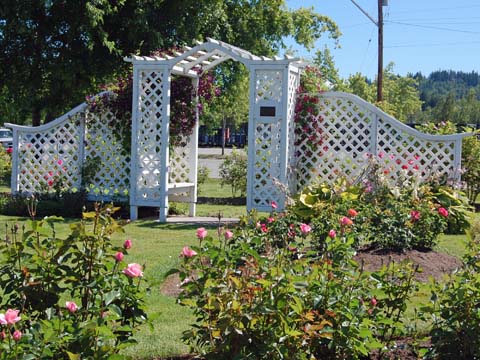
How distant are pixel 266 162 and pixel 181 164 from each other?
2.07 meters

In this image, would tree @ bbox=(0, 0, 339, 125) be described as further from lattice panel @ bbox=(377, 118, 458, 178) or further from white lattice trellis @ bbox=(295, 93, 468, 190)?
lattice panel @ bbox=(377, 118, 458, 178)

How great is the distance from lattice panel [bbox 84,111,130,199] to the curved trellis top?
4.34ft

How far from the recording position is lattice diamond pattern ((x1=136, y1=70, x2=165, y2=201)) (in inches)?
444

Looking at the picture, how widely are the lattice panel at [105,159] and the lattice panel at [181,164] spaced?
80 cm

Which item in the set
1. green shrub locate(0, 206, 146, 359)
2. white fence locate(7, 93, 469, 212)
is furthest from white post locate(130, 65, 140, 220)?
green shrub locate(0, 206, 146, 359)

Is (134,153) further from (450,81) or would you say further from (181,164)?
(450,81)

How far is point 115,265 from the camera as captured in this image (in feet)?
11.2

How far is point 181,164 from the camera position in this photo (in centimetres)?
1241

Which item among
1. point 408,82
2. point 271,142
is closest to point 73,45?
point 271,142

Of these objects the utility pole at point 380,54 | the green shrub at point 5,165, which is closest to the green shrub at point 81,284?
the green shrub at point 5,165

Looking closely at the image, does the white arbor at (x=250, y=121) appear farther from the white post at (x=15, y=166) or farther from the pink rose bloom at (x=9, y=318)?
the pink rose bloom at (x=9, y=318)

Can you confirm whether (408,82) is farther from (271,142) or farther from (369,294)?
(369,294)

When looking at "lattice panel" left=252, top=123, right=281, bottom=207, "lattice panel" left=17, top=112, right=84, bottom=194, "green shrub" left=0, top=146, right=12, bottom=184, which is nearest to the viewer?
"lattice panel" left=252, top=123, right=281, bottom=207

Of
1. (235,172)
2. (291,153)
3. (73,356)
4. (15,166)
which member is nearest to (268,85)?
(291,153)
